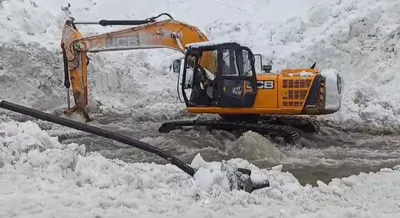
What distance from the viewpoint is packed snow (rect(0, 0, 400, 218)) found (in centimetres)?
546

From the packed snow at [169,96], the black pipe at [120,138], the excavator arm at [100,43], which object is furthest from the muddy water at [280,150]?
the black pipe at [120,138]

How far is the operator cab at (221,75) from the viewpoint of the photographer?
37.8 feet

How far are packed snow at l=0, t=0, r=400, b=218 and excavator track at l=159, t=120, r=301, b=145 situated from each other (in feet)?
5.02

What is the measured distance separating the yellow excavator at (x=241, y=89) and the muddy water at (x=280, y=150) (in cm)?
40

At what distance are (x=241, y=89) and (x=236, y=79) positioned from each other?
21cm

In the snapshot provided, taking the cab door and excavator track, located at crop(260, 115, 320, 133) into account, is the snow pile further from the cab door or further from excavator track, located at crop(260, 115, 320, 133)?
the cab door

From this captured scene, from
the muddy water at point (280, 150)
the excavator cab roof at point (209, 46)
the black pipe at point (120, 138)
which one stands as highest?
the excavator cab roof at point (209, 46)

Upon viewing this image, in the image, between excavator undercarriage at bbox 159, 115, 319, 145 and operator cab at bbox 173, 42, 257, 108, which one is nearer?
excavator undercarriage at bbox 159, 115, 319, 145

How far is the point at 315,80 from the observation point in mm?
11289

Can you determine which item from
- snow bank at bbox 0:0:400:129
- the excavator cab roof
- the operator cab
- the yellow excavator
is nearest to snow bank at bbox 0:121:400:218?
the yellow excavator

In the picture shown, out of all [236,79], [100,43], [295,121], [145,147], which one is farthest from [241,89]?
[145,147]

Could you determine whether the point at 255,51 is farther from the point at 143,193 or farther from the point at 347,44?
the point at 143,193

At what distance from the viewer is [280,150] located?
10.5 m

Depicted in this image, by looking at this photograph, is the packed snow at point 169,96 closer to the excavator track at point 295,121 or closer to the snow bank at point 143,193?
the snow bank at point 143,193
